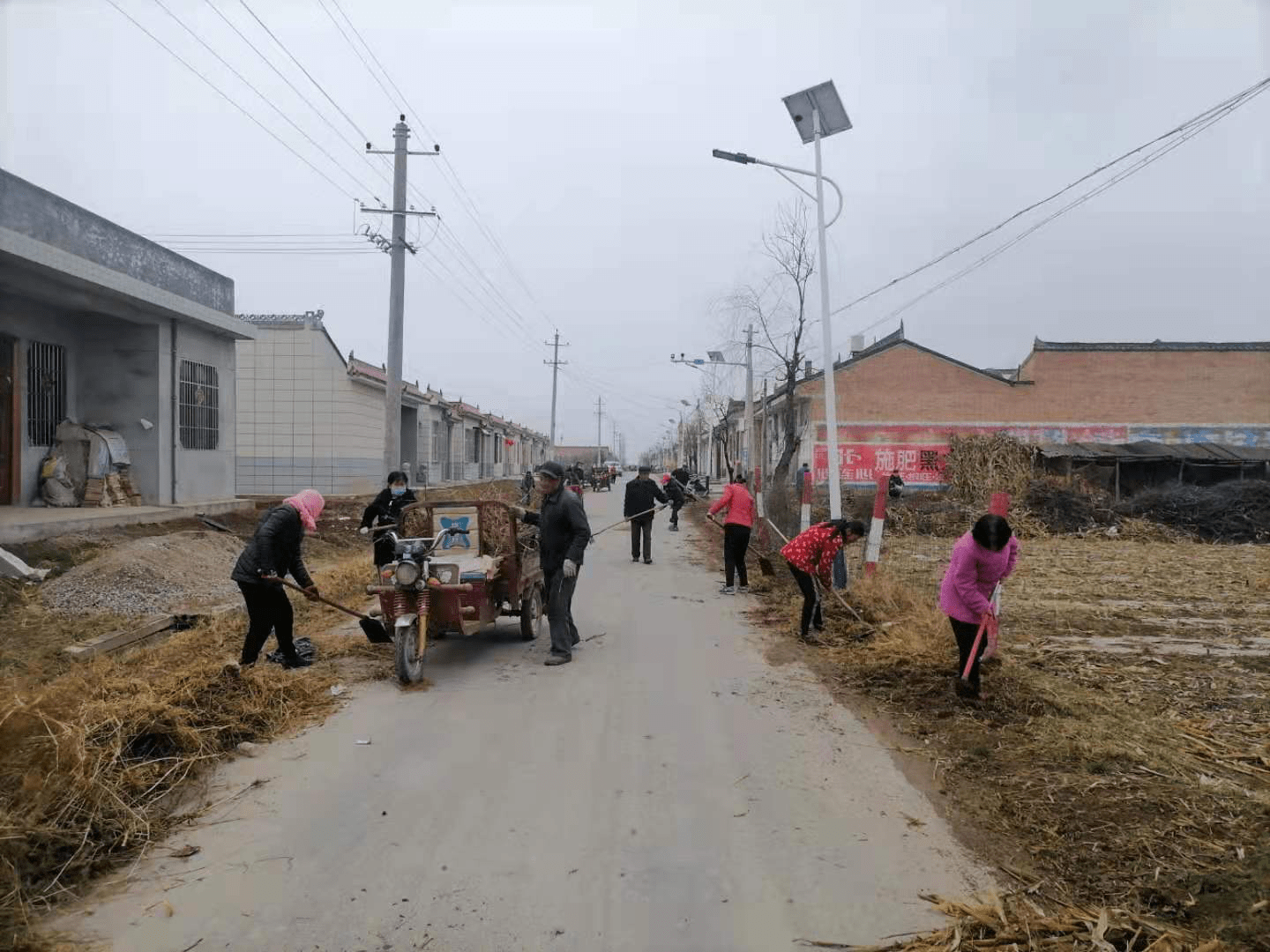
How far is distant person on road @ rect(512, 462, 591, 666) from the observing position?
24.7 feet

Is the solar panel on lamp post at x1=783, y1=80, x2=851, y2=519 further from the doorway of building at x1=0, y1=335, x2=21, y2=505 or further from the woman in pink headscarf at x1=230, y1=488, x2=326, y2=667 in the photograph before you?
the doorway of building at x1=0, y1=335, x2=21, y2=505

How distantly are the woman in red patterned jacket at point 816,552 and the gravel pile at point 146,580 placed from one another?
6.62m

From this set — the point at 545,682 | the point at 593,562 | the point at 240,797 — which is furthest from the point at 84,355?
the point at 240,797

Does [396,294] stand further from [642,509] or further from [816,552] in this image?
[816,552]

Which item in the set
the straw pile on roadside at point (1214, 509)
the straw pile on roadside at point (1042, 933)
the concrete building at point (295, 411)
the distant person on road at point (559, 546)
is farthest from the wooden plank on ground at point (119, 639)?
the straw pile on roadside at point (1214, 509)

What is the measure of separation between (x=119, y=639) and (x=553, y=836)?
5.34m

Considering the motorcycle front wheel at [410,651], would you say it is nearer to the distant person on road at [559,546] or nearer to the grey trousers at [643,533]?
the distant person on road at [559,546]

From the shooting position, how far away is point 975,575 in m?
5.99

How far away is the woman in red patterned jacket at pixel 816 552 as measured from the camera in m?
8.30

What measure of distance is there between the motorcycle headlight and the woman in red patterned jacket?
3505 millimetres

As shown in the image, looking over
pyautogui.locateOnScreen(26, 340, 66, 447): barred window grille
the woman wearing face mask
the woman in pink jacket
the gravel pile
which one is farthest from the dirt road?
pyautogui.locateOnScreen(26, 340, 66, 447): barred window grille

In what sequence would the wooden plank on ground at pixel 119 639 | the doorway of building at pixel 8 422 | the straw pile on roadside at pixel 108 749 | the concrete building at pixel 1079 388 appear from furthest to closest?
the concrete building at pixel 1079 388 < the doorway of building at pixel 8 422 < the wooden plank on ground at pixel 119 639 < the straw pile on roadside at pixel 108 749

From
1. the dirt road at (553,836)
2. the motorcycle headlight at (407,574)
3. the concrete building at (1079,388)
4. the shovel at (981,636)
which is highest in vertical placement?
the concrete building at (1079,388)

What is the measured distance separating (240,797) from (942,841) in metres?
3.46
